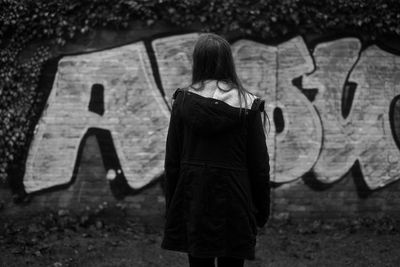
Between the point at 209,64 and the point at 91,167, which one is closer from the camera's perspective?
the point at 209,64

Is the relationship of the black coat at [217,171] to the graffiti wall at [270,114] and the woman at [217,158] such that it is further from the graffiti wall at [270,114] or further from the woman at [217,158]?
the graffiti wall at [270,114]

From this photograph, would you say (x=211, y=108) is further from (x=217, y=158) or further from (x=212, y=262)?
(x=212, y=262)

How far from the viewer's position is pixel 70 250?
542cm

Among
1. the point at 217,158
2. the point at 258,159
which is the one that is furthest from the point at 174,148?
the point at 258,159

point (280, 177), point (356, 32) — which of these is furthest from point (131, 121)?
point (356, 32)

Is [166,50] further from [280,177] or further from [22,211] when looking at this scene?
[22,211]

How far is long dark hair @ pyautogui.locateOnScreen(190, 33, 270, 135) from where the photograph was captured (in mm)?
2977

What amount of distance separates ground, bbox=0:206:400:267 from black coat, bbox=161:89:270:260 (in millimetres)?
2317

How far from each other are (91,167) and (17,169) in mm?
850

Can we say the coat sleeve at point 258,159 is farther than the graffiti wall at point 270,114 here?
No

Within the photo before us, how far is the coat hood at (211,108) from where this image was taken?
2.93m

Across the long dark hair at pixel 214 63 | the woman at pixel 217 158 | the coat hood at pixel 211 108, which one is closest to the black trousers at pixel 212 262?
the woman at pixel 217 158

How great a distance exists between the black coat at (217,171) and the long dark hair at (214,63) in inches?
4.5

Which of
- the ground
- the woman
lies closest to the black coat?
the woman
